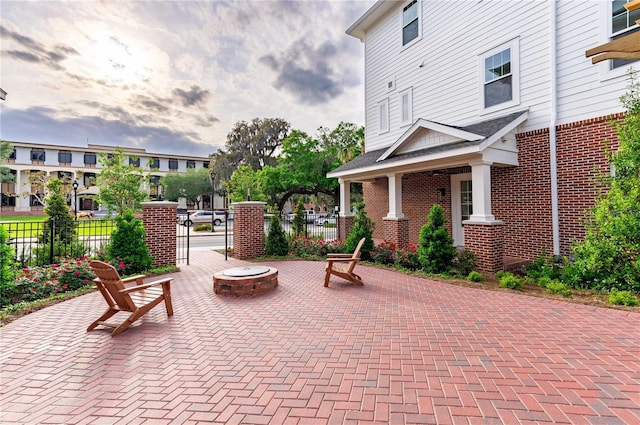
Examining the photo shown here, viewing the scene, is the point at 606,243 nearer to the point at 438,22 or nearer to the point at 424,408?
the point at 424,408

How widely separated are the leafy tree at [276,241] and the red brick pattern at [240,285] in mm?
4472

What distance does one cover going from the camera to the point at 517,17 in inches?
332

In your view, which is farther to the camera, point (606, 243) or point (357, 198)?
point (357, 198)

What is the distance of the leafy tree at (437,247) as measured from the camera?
25.0ft

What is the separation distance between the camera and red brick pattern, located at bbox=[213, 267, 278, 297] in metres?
6.04

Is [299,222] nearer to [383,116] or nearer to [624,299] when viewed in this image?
[383,116]

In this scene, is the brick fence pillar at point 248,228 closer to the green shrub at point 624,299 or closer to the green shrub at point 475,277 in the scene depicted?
the green shrub at point 475,277

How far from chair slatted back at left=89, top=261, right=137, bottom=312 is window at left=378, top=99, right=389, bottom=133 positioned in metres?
11.6

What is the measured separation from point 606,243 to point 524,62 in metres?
5.37

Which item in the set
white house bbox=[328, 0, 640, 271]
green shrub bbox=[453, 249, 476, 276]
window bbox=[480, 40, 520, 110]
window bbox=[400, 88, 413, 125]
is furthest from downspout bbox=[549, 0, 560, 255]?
window bbox=[400, 88, 413, 125]

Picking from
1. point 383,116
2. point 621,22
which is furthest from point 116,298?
point 383,116

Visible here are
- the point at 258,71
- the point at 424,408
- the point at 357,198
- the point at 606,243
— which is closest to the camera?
the point at 424,408

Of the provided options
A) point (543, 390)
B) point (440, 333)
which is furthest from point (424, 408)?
point (440, 333)

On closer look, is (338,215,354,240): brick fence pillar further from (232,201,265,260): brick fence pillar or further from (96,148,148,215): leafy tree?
(96,148,148,215): leafy tree
